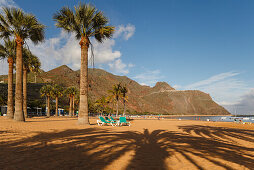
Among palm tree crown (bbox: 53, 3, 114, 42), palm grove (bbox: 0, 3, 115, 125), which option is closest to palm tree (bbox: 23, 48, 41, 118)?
palm grove (bbox: 0, 3, 115, 125)

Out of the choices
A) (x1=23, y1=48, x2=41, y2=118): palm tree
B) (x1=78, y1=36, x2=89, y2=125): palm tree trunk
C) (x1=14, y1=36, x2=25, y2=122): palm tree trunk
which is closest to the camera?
(x1=78, y1=36, x2=89, y2=125): palm tree trunk

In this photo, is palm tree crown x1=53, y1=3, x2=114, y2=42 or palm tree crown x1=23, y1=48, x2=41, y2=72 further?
palm tree crown x1=23, y1=48, x2=41, y2=72

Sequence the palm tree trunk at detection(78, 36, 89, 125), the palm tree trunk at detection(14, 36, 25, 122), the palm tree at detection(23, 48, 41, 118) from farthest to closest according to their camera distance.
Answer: the palm tree at detection(23, 48, 41, 118), the palm tree trunk at detection(14, 36, 25, 122), the palm tree trunk at detection(78, 36, 89, 125)

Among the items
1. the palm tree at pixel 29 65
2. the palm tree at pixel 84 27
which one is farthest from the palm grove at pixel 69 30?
the palm tree at pixel 29 65

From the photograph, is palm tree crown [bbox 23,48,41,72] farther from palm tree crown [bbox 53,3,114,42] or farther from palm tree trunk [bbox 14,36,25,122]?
palm tree crown [bbox 53,3,114,42]

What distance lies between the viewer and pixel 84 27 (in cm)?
1520

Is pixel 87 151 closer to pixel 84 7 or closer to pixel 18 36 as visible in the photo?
pixel 84 7

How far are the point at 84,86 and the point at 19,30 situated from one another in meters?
9.73

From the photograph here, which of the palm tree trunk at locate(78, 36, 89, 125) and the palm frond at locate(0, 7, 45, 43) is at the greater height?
the palm frond at locate(0, 7, 45, 43)

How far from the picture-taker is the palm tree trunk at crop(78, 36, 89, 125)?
14.5 meters

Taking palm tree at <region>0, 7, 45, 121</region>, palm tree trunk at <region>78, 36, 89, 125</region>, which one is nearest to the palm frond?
palm tree at <region>0, 7, 45, 121</region>

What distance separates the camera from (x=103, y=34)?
15867 millimetres

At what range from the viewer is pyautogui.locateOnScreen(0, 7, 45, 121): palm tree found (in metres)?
16.3

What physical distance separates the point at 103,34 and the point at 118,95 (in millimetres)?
25981
